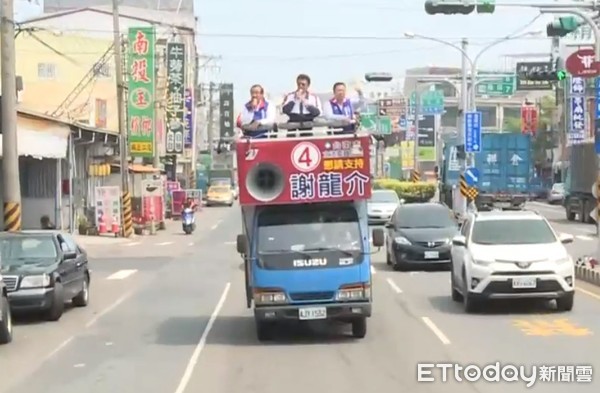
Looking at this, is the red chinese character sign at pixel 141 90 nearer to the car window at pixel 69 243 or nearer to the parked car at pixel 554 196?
the car window at pixel 69 243

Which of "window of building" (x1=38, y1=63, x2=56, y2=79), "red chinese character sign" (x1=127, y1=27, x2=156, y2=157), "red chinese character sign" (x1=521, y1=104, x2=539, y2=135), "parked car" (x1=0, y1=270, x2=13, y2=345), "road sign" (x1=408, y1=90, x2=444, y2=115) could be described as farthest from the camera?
"red chinese character sign" (x1=521, y1=104, x2=539, y2=135)

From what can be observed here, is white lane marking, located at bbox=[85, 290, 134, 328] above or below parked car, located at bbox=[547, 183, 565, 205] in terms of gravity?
above

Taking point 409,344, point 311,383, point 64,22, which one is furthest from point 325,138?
point 64,22

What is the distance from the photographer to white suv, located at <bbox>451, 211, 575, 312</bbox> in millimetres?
17359

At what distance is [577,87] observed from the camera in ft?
211

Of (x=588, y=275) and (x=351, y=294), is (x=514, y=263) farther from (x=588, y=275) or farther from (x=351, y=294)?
(x=588, y=275)

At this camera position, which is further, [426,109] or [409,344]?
[426,109]

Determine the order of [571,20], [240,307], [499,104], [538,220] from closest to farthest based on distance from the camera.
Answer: [538,220]
[240,307]
[571,20]
[499,104]

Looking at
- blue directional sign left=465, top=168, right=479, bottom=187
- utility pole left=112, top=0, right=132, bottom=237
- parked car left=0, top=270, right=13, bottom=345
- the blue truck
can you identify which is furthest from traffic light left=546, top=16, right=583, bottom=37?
the blue truck

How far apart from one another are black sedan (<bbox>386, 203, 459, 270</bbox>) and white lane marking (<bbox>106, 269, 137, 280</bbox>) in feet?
21.7

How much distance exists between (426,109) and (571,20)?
144 feet

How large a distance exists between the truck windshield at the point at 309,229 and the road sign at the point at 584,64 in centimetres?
1178

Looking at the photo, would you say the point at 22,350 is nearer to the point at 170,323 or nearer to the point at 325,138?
the point at 170,323

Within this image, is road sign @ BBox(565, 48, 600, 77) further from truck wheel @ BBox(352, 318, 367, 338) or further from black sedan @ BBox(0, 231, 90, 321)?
truck wheel @ BBox(352, 318, 367, 338)
